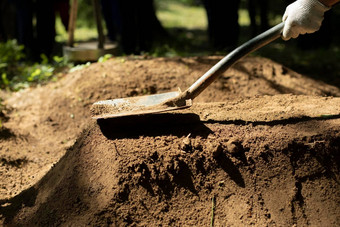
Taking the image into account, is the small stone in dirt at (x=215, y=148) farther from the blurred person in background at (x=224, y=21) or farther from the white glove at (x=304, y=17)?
the blurred person in background at (x=224, y=21)

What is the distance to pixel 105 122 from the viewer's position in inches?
113

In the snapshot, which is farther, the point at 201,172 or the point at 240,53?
the point at 240,53

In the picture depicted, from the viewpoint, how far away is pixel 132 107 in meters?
2.95

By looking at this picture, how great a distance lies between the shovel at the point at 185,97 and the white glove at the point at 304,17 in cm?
9

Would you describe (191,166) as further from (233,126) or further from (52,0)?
(52,0)

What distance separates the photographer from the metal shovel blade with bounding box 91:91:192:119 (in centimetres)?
277

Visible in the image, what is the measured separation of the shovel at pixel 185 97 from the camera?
9.30 ft

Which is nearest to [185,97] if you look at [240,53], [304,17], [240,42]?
[240,53]

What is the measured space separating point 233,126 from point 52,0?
17.7ft

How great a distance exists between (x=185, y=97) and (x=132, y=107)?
430mm

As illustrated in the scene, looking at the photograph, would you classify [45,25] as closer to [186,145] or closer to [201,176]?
[186,145]

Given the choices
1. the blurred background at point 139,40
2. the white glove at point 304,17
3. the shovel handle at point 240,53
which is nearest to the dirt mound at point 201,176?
the shovel handle at point 240,53

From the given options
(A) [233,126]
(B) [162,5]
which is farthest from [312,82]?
(B) [162,5]

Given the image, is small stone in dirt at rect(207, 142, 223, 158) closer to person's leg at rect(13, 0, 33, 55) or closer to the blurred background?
the blurred background
